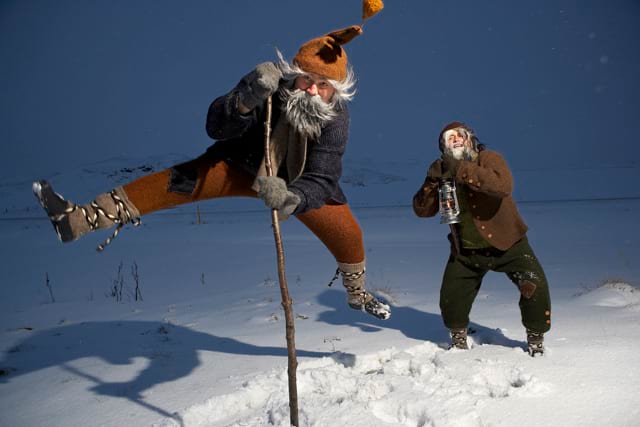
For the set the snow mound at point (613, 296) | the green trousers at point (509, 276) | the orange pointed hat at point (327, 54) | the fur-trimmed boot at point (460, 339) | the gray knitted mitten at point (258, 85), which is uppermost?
the orange pointed hat at point (327, 54)

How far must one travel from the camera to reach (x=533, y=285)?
A: 288 centimetres

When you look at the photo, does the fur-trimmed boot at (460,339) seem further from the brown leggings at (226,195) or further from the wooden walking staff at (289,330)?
the wooden walking staff at (289,330)

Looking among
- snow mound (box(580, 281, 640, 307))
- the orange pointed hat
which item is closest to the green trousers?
snow mound (box(580, 281, 640, 307))

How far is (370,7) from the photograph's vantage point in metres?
2.36

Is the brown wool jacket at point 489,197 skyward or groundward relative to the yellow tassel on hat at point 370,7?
groundward

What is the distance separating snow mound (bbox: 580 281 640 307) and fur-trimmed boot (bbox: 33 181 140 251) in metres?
3.62

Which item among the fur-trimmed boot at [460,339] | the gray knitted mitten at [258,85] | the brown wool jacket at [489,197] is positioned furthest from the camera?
the fur-trimmed boot at [460,339]

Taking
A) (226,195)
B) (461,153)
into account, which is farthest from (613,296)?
(226,195)

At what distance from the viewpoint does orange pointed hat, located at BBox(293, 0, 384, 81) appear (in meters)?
2.46

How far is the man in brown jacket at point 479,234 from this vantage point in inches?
111

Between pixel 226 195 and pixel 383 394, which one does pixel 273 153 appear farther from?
pixel 383 394

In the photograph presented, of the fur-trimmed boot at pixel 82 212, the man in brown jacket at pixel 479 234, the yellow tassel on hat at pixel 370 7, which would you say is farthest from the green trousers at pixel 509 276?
the fur-trimmed boot at pixel 82 212

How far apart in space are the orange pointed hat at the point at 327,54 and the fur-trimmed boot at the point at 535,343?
191 centimetres

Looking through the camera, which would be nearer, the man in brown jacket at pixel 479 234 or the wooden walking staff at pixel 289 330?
the wooden walking staff at pixel 289 330
